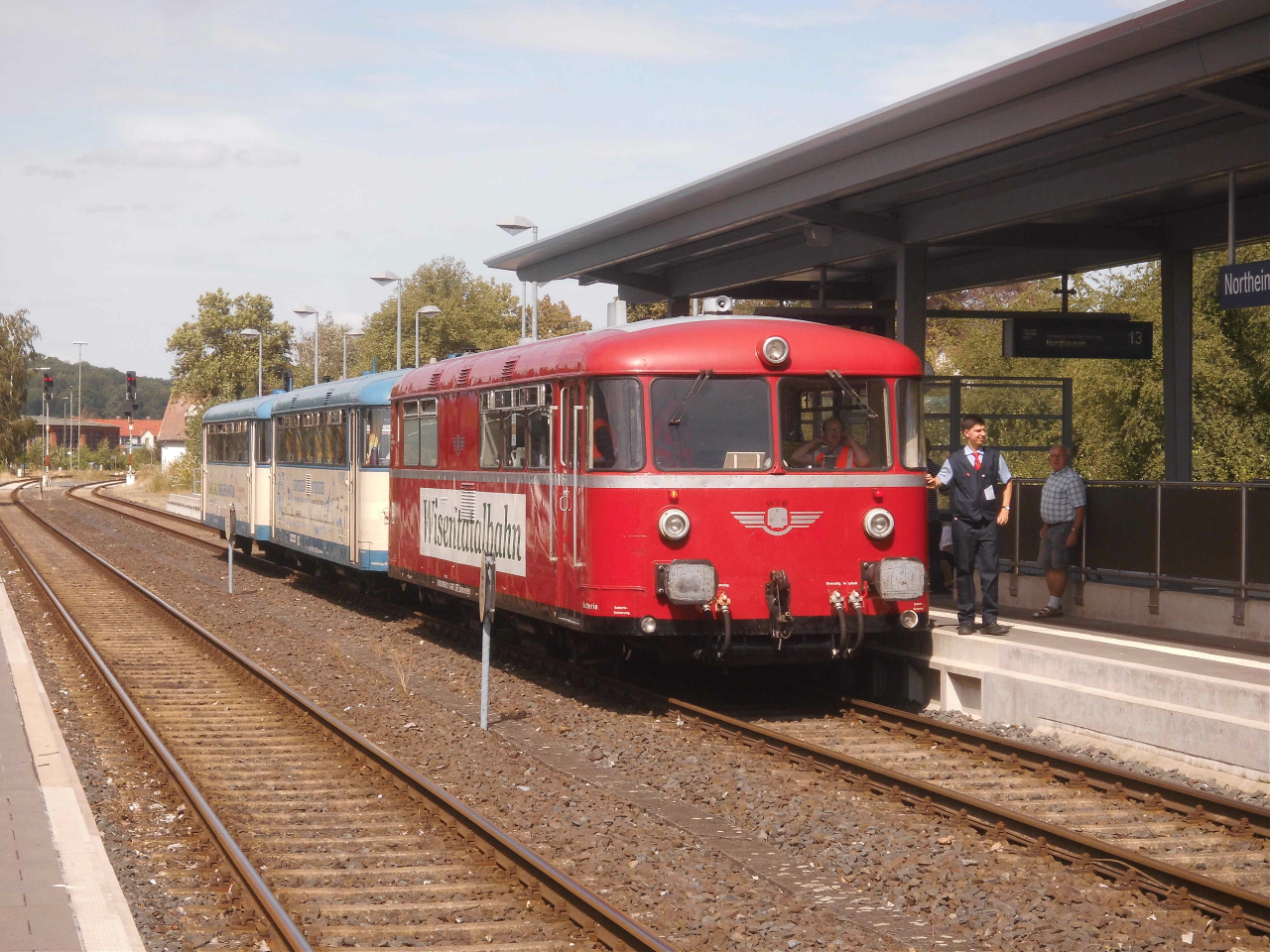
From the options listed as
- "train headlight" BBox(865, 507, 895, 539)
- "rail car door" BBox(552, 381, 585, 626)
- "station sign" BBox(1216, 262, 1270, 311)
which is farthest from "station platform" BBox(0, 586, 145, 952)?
"station sign" BBox(1216, 262, 1270, 311)

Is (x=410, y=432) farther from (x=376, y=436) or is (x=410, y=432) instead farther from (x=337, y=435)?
(x=337, y=435)

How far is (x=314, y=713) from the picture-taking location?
11.8 m

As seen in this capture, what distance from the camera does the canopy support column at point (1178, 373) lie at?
15945 mm

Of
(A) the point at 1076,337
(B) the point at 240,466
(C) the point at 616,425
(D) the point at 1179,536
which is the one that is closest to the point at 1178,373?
(A) the point at 1076,337

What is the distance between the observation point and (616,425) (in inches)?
447

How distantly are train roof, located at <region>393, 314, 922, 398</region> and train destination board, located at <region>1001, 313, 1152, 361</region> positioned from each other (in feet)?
18.7

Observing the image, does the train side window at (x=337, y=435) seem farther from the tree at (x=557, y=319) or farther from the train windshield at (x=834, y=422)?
the tree at (x=557, y=319)

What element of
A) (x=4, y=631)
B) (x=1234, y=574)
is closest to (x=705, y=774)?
(x=1234, y=574)

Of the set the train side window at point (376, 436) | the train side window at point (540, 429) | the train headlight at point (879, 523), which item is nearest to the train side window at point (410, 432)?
the train side window at point (376, 436)

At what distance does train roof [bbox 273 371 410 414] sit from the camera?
19297 millimetres

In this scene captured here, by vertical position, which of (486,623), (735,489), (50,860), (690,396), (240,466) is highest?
(690,396)

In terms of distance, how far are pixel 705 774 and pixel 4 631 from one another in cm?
1097

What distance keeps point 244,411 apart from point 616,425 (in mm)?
17390

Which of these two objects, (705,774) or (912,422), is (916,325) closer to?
(912,422)
